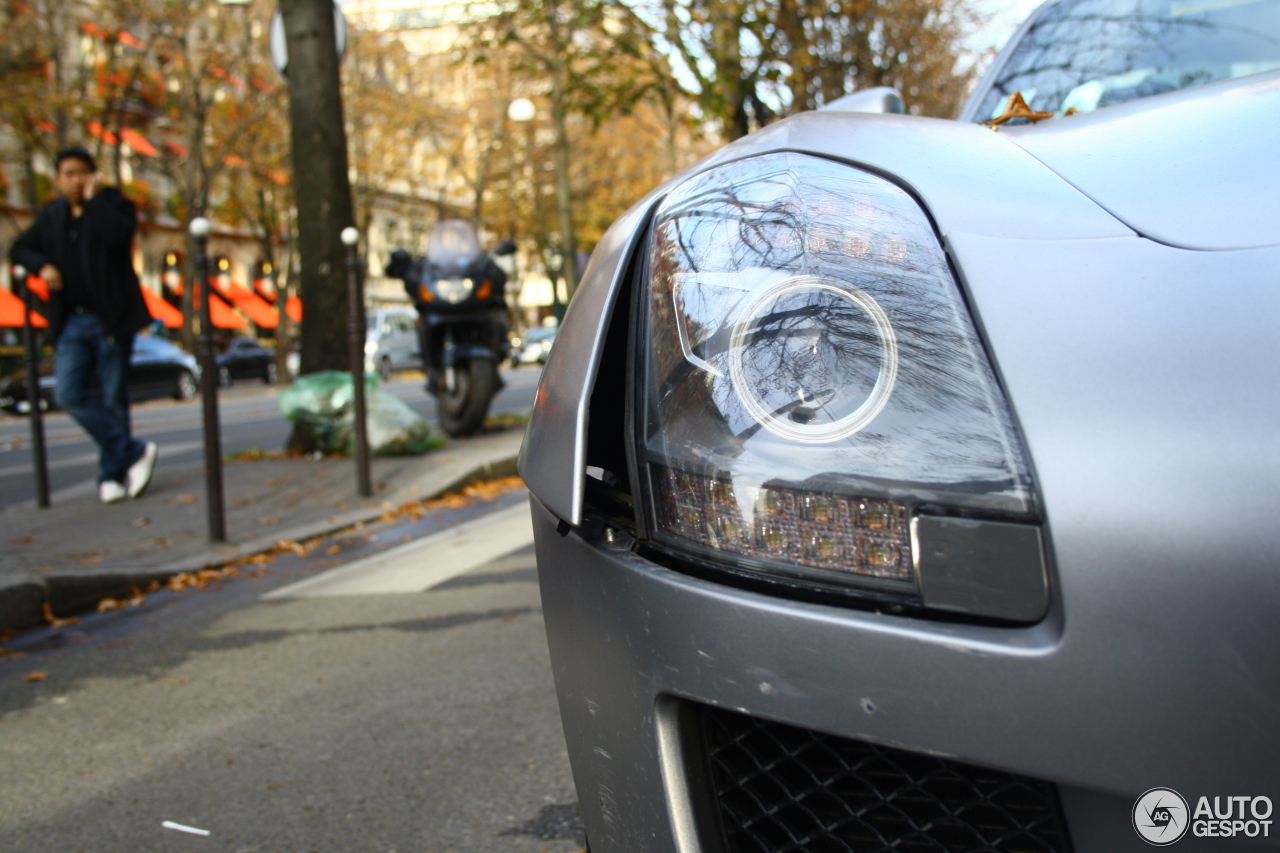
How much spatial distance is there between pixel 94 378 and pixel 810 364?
20.3ft

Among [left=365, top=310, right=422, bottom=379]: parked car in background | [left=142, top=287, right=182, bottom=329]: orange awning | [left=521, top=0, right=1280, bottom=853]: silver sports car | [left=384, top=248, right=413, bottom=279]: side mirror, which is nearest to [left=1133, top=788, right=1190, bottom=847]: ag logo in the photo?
[left=521, top=0, right=1280, bottom=853]: silver sports car

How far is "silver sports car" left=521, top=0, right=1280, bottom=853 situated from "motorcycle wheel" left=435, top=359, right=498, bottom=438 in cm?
782

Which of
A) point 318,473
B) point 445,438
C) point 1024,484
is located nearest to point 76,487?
point 318,473

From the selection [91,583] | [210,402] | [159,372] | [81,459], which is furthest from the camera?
[159,372]

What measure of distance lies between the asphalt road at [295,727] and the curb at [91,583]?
12 cm

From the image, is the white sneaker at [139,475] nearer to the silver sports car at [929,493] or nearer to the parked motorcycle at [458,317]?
the parked motorcycle at [458,317]

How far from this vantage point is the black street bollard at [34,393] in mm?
6316

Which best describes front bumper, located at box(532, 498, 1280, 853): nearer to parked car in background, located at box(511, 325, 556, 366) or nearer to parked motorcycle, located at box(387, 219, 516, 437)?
Result: parked motorcycle, located at box(387, 219, 516, 437)

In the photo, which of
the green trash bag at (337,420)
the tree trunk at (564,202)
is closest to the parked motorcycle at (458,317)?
the green trash bag at (337,420)

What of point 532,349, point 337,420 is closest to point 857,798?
point 337,420

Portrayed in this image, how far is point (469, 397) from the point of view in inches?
357

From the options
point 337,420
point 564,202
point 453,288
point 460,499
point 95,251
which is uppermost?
point 564,202

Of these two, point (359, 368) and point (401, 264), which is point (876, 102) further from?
point (401, 264)

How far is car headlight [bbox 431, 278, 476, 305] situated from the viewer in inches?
357
